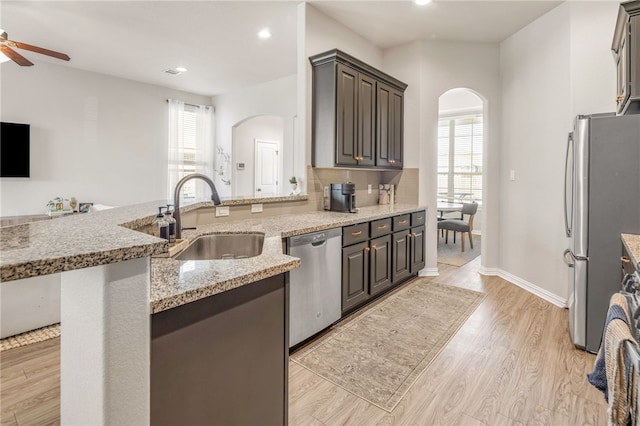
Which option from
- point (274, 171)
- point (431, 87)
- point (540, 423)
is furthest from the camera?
point (274, 171)

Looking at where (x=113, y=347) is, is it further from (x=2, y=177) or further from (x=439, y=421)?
(x=2, y=177)

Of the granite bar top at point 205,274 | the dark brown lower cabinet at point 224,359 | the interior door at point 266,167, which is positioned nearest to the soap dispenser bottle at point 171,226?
the granite bar top at point 205,274

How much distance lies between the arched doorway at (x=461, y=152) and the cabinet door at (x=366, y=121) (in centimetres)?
380

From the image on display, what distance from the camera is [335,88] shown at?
311 centimetres

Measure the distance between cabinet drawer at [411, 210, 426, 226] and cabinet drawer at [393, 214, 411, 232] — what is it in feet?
0.32

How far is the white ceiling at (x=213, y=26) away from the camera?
10.8ft

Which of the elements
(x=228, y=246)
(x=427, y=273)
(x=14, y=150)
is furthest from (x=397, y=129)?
(x=14, y=150)

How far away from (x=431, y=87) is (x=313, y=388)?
3809mm

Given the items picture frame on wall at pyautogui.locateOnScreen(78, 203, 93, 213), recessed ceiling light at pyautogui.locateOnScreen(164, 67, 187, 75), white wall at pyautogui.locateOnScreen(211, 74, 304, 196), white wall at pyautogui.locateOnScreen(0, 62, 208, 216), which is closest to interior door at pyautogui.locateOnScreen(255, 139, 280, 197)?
white wall at pyautogui.locateOnScreen(211, 74, 304, 196)

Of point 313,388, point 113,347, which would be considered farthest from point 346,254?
point 113,347

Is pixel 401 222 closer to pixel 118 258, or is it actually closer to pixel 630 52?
pixel 630 52

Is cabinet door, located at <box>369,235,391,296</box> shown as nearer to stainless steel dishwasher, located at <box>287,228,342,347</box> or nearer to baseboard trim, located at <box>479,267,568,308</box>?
stainless steel dishwasher, located at <box>287,228,342,347</box>

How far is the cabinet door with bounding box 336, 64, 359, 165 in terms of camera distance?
10.3 ft

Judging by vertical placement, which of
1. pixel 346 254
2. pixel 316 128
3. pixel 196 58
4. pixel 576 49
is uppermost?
pixel 196 58
